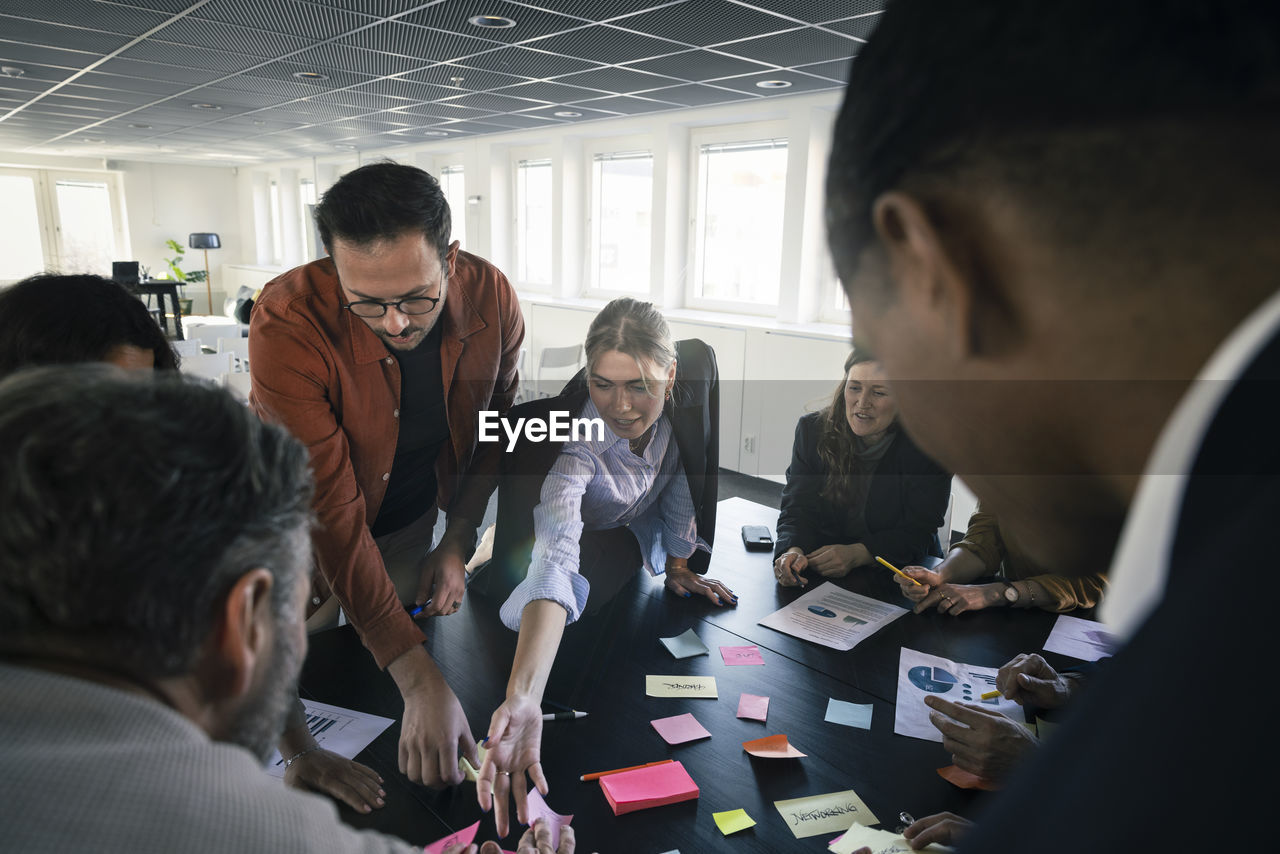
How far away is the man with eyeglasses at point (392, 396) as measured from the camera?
151 cm

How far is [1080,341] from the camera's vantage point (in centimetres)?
33

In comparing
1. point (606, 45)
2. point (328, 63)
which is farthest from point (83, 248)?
point (606, 45)

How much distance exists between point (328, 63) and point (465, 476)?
4.15 m

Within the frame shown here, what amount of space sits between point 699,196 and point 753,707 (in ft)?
19.3

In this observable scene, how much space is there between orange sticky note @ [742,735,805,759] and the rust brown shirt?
648 mm

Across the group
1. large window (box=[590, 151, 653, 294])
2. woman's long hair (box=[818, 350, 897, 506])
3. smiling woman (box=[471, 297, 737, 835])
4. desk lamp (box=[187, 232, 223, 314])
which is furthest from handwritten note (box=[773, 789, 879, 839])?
desk lamp (box=[187, 232, 223, 314])

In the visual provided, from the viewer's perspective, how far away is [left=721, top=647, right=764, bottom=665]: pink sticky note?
1.69 m

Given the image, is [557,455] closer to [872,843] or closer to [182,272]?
[872,843]

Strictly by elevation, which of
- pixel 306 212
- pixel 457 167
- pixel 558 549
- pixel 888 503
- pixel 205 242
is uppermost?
pixel 457 167

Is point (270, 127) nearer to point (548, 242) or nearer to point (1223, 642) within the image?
point (548, 242)

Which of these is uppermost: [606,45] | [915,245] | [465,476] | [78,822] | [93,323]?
[606,45]

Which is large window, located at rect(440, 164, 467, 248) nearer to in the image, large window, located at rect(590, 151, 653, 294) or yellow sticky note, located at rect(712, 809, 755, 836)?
large window, located at rect(590, 151, 653, 294)

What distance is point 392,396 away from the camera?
190cm

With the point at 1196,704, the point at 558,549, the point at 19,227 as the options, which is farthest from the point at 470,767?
the point at 19,227
